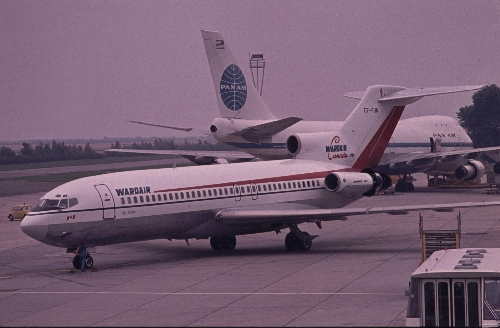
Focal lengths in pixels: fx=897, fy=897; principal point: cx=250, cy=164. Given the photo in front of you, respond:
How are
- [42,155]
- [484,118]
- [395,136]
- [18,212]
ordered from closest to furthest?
[18,212] < [395,136] < [484,118] < [42,155]

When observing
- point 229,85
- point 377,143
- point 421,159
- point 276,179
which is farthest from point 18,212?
point 421,159

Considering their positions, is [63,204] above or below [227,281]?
above

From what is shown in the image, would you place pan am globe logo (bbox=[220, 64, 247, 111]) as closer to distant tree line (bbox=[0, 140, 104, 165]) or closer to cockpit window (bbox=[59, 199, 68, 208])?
cockpit window (bbox=[59, 199, 68, 208])

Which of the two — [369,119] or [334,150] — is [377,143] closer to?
[369,119]

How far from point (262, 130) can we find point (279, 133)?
122 inches

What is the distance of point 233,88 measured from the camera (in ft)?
195

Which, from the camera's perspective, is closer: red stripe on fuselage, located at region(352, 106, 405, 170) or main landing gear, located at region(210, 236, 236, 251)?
main landing gear, located at region(210, 236, 236, 251)

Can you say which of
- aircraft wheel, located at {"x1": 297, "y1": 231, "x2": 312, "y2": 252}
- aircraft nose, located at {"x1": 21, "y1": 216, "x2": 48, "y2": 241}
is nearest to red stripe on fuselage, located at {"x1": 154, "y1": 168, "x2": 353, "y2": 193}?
aircraft wheel, located at {"x1": 297, "y1": 231, "x2": 312, "y2": 252}

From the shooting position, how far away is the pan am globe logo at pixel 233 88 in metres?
59.1

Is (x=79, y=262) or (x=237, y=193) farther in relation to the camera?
(x=237, y=193)

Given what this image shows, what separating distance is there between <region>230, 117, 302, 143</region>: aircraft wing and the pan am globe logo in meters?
2.03

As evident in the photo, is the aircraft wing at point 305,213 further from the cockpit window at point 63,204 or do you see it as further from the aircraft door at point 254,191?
the cockpit window at point 63,204

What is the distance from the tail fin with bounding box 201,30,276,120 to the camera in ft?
190

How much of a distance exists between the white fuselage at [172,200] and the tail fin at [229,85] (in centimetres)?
1884
